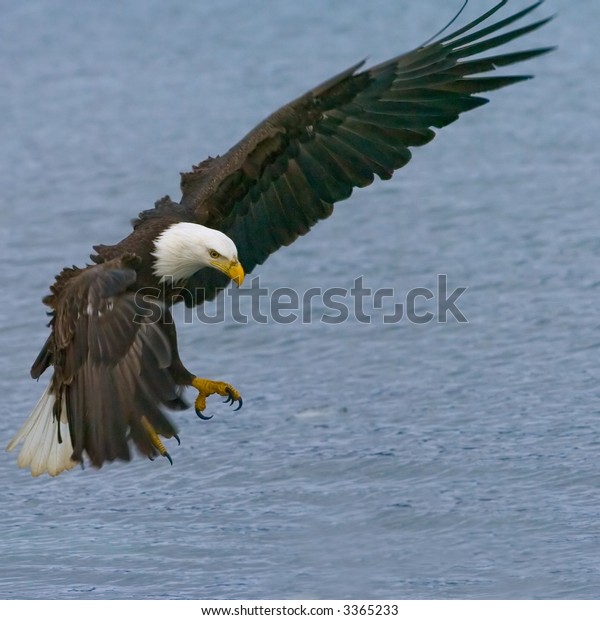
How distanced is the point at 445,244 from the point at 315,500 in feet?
10.7

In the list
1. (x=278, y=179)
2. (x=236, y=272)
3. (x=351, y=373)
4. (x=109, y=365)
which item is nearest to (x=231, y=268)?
(x=236, y=272)

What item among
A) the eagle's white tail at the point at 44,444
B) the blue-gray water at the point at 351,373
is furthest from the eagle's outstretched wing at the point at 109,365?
the blue-gray water at the point at 351,373

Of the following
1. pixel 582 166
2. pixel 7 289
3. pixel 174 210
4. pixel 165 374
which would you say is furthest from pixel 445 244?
pixel 165 374

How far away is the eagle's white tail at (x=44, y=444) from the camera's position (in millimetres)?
6125

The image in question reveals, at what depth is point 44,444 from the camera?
6188mm

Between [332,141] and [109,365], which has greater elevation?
[332,141]

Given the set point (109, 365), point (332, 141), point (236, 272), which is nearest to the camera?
point (109, 365)

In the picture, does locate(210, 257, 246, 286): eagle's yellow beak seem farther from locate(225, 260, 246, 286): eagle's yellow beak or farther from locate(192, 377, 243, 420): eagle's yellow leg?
locate(192, 377, 243, 420): eagle's yellow leg

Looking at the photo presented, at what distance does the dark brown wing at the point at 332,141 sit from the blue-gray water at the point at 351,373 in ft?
3.51

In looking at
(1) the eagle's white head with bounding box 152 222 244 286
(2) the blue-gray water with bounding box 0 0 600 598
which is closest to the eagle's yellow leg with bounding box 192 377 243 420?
(2) the blue-gray water with bounding box 0 0 600 598

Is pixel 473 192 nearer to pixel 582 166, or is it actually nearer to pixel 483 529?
pixel 582 166

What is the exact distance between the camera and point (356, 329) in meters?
8.17

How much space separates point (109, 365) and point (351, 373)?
104 inches

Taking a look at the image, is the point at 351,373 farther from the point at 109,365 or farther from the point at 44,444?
the point at 109,365
